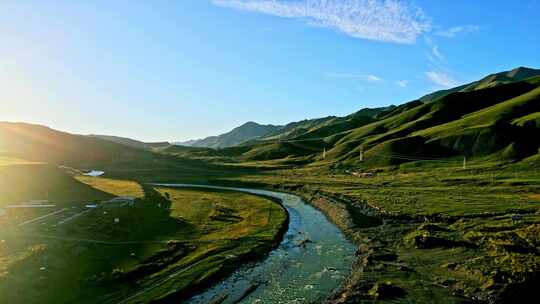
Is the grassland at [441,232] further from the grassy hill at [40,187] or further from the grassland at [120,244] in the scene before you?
the grassy hill at [40,187]

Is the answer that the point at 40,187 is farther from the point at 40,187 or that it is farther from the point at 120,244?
the point at 120,244

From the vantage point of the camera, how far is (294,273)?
59.3m

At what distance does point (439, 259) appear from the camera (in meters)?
60.8

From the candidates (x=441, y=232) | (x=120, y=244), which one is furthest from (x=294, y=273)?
(x=441, y=232)

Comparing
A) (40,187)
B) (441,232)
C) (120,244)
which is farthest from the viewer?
(40,187)

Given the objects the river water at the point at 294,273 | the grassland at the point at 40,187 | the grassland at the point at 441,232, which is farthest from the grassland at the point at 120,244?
the grassland at the point at 441,232

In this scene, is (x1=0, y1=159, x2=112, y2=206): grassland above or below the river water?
above

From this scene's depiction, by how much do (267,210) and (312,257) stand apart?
42.4m

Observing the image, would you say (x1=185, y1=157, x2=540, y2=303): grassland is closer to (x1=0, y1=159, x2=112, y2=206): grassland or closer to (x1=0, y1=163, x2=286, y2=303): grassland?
(x1=0, y1=163, x2=286, y2=303): grassland

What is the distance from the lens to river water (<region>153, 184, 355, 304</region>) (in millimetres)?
51156

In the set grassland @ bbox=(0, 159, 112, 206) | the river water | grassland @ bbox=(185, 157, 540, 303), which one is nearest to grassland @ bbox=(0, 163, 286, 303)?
grassland @ bbox=(0, 159, 112, 206)

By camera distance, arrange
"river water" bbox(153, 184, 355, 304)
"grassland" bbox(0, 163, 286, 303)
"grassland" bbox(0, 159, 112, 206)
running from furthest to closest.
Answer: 1. "grassland" bbox(0, 159, 112, 206)
2. "river water" bbox(153, 184, 355, 304)
3. "grassland" bbox(0, 163, 286, 303)

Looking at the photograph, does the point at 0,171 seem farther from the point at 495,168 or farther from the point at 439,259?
the point at 495,168

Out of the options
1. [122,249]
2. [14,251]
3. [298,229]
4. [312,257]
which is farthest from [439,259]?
[14,251]
